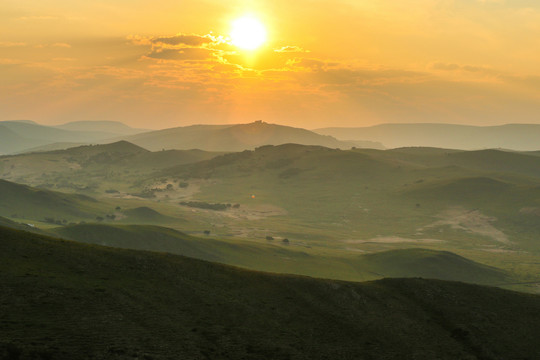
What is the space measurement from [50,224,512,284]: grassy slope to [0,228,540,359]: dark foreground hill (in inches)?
3003

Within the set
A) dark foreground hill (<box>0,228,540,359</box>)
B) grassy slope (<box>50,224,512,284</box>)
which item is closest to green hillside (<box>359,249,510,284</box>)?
grassy slope (<box>50,224,512,284</box>)

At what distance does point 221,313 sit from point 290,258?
115402 millimetres

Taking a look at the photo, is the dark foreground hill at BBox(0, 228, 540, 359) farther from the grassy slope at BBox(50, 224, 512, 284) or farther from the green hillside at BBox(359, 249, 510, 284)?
the green hillside at BBox(359, 249, 510, 284)

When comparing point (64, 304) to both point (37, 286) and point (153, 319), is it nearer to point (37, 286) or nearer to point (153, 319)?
point (37, 286)

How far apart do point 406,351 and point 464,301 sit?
2249 centimetres

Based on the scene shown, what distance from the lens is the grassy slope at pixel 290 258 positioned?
15712 centimetres

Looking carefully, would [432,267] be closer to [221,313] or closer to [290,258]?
[290,258]

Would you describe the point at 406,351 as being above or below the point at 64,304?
below

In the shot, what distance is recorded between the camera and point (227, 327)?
56.7 metres

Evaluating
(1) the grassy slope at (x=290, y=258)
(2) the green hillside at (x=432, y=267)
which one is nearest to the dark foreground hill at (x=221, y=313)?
(1) the grassy slope at (x=290, y=258)

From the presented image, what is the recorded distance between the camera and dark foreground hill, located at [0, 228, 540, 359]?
47.4 m

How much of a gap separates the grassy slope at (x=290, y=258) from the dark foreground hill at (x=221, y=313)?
76.3 m

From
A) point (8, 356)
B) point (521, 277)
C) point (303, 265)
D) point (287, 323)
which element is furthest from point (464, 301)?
point (521, 277)

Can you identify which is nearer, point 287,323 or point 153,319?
point 153,319
